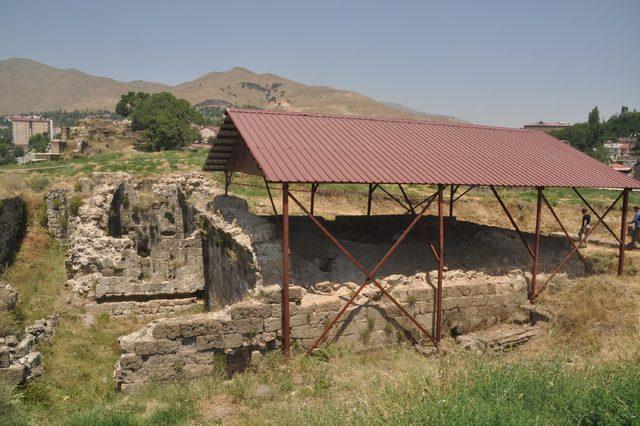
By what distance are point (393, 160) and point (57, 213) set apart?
53.2 feet

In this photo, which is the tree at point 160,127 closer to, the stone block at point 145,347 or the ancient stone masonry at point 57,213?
the ancient stone masonry at point 57,213

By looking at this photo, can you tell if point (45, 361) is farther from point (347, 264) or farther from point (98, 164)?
point (98, 164)

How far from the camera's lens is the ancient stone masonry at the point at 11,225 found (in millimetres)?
A: 17169

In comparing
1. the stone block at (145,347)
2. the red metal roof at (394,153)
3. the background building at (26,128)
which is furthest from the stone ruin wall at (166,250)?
the background building at (26,128)

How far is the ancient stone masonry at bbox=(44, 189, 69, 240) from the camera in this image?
795 inches

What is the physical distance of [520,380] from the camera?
7141 mm

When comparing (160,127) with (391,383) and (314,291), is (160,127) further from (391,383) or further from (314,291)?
(391,383)

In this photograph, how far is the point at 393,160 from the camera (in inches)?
460

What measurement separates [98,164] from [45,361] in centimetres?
2515

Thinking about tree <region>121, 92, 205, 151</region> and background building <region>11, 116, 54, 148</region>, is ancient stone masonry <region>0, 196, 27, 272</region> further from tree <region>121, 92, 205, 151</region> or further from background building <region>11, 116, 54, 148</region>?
background building <region>11, 116, 54, 148</region>

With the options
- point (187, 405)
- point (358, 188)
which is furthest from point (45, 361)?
point (358, 188)

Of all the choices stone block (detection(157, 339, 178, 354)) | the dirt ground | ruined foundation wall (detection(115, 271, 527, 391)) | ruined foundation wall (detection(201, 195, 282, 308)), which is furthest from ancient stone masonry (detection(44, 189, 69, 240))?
stone block (detection(157, 339, 178, 354))

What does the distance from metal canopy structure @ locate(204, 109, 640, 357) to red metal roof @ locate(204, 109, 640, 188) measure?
26 mm

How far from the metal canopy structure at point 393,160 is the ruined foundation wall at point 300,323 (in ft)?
0.97
